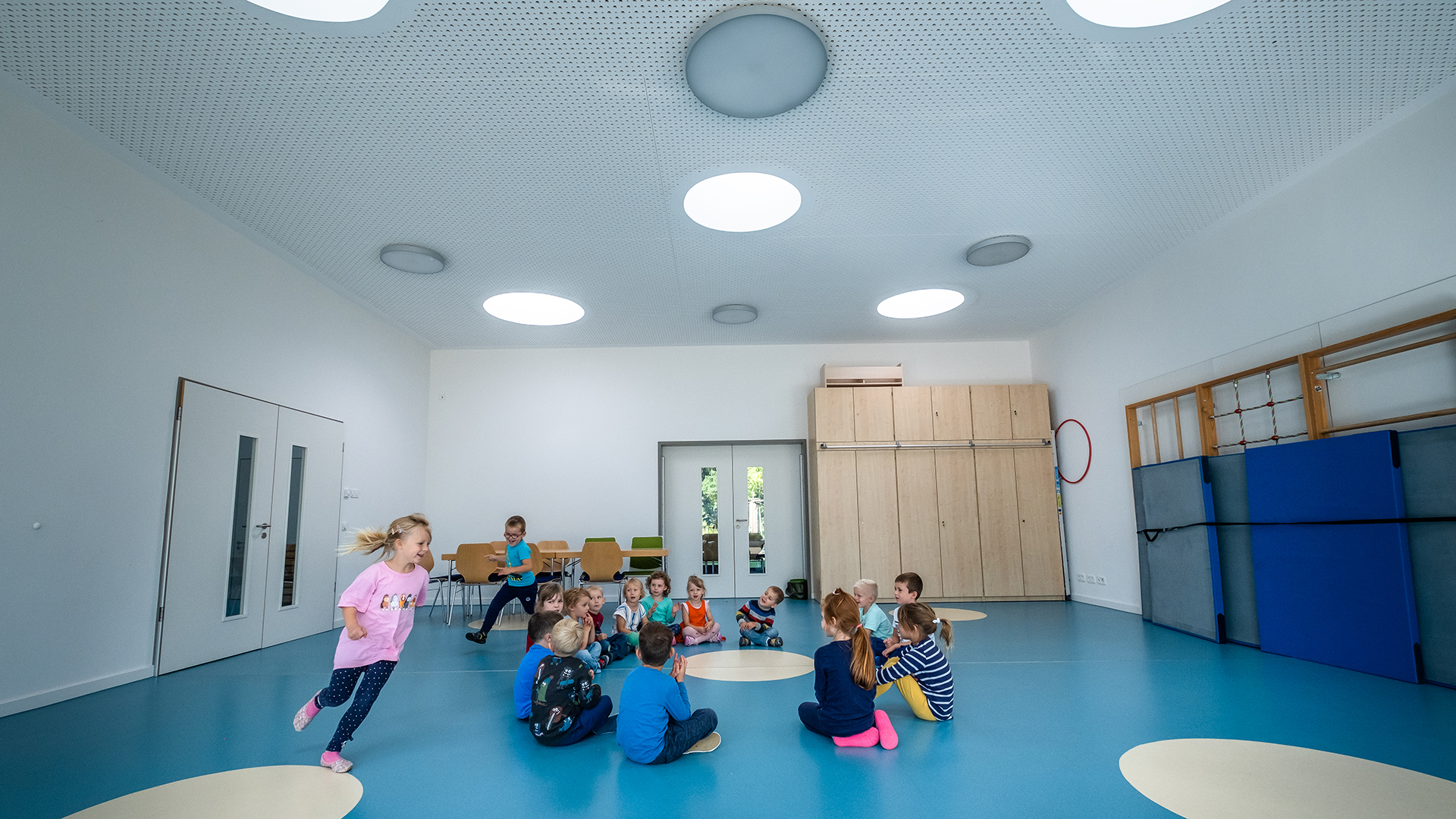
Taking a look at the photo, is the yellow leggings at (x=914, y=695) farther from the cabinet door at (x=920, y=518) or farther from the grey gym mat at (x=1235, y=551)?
the cabinet door at (x=920, y=518)

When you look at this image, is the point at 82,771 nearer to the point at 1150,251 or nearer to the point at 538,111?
the point at 538,111

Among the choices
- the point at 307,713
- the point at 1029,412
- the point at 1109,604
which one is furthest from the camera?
the point at 1029,412

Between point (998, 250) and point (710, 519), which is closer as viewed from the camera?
point (998, 250)

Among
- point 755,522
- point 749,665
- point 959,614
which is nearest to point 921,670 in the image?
point 749,665

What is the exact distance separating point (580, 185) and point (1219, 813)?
486 centimetres

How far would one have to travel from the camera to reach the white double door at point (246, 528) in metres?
5.11

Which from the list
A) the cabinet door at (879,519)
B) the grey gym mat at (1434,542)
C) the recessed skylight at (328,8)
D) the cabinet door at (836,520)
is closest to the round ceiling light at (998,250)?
the grey gym mat at (1434,542)

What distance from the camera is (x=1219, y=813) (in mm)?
2439

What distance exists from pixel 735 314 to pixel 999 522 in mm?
4162

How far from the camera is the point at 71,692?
4168 millimetres

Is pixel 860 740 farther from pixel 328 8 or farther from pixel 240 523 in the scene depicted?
pixel 240 523

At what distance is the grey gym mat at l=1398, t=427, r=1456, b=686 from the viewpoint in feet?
13.1

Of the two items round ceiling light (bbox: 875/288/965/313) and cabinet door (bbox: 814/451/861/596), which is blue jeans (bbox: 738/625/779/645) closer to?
cabinet door (bbox: 814/451/861/596)

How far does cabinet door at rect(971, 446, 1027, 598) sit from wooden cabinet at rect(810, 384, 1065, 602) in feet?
0.04
